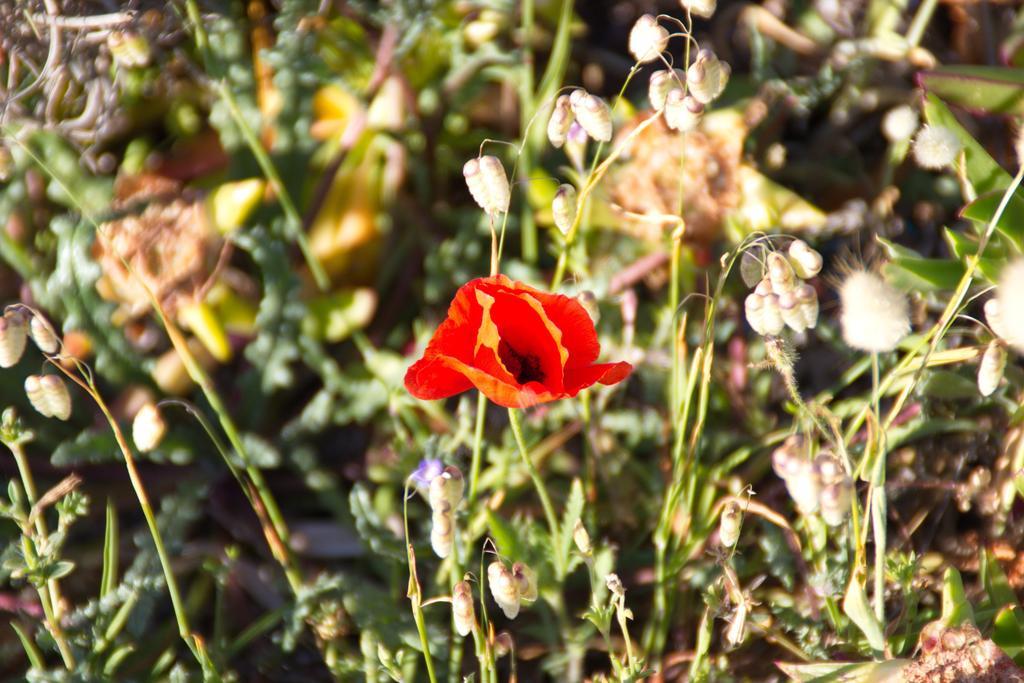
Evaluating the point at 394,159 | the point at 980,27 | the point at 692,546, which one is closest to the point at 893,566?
the point at 692,546

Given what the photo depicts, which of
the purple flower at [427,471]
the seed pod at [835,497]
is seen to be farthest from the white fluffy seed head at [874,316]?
the purple flower at [427,471]

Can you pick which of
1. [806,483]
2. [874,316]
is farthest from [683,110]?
[806,483]

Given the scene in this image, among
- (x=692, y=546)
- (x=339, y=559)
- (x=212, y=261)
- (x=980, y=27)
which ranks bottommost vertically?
(x=339, y=559)

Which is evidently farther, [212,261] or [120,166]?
[120,166]

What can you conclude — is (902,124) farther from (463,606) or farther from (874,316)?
(463,606)

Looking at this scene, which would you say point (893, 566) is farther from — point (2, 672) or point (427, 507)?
point (2, 672)
